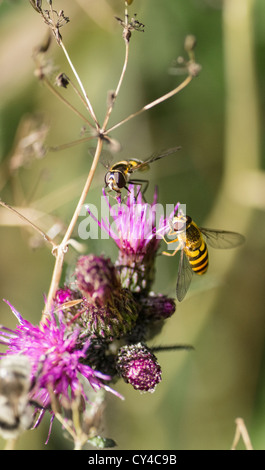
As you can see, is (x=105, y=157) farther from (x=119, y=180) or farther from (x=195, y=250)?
(x=195, y=250)

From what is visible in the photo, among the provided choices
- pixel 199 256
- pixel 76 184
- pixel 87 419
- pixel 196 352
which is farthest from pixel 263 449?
pixel 76 184

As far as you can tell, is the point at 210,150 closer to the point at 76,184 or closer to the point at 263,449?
the point at 76,184

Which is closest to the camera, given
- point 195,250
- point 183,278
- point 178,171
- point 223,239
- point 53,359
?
point 53,359

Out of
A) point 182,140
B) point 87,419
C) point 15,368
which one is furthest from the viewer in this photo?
point 182,140

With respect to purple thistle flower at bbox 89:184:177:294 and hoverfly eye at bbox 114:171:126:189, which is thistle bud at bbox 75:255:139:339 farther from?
hoverfly eye at bbox 114:171:126:189

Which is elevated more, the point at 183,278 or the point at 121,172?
the point at 121,172

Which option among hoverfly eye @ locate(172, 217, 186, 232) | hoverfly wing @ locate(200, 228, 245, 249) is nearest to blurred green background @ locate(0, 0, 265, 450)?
hoverfly wing @ locate(200, 228, 245, 249)

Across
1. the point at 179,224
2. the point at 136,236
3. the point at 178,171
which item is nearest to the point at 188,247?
the point at 179,224
